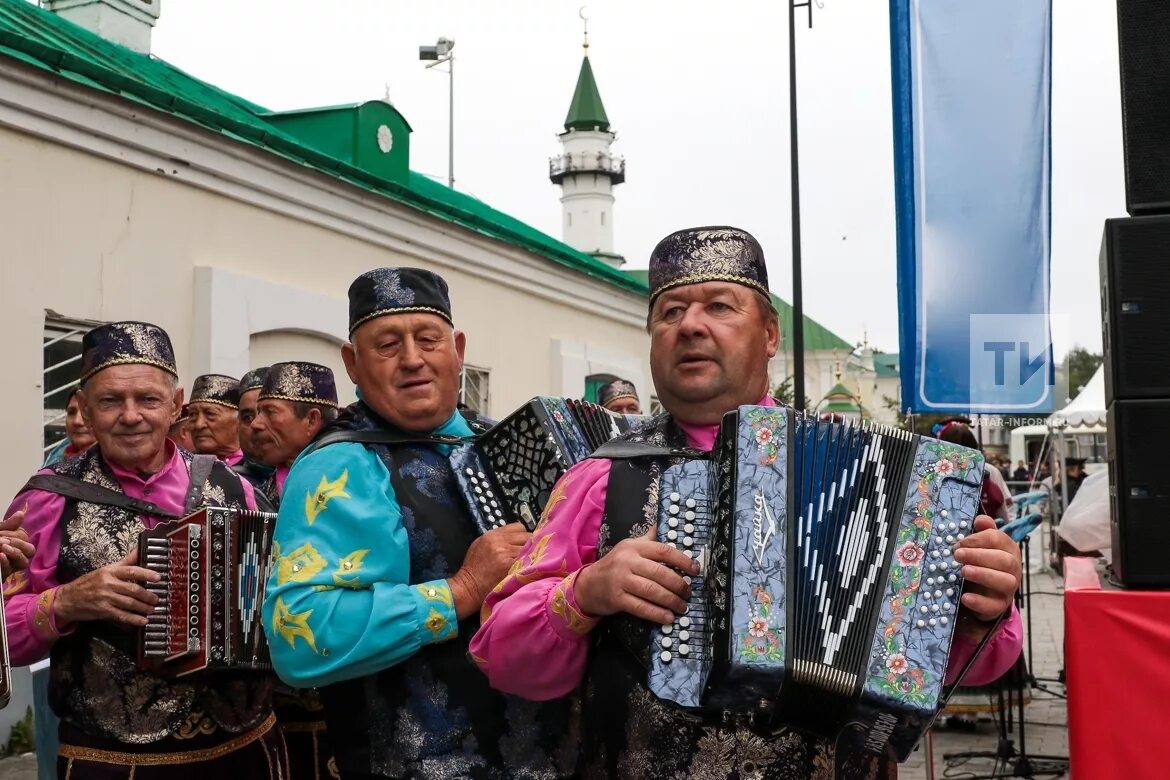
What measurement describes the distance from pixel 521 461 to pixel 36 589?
5.64 feet

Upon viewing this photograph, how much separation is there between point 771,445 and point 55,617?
2.36 m

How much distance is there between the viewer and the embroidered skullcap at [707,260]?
2634 millimetres

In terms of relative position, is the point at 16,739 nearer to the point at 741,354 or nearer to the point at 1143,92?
the point at 741,354

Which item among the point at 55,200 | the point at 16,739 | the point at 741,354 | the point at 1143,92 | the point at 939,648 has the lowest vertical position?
the point at 16,739

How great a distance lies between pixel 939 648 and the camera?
2197 millimetres

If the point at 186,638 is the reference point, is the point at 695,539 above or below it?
above

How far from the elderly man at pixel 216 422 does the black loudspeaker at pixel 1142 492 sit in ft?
14.3

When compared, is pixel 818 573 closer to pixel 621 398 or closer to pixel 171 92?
pixel 621 398

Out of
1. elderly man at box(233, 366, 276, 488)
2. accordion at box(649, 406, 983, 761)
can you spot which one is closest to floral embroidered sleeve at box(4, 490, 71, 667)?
elderly man at box(233, 366, 276, 488)

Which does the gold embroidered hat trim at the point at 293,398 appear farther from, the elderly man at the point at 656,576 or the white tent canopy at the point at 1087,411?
the white tent canopy at the point at 1087,411

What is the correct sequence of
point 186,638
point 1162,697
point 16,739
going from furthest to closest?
point 16,739 → point 186,638 → point 1162,697

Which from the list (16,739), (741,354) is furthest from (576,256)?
(741,354)

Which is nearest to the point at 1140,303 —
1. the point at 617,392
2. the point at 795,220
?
the point at 617,392

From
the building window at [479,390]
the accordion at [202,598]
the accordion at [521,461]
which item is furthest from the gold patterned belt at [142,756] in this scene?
the building window at [479,390]
